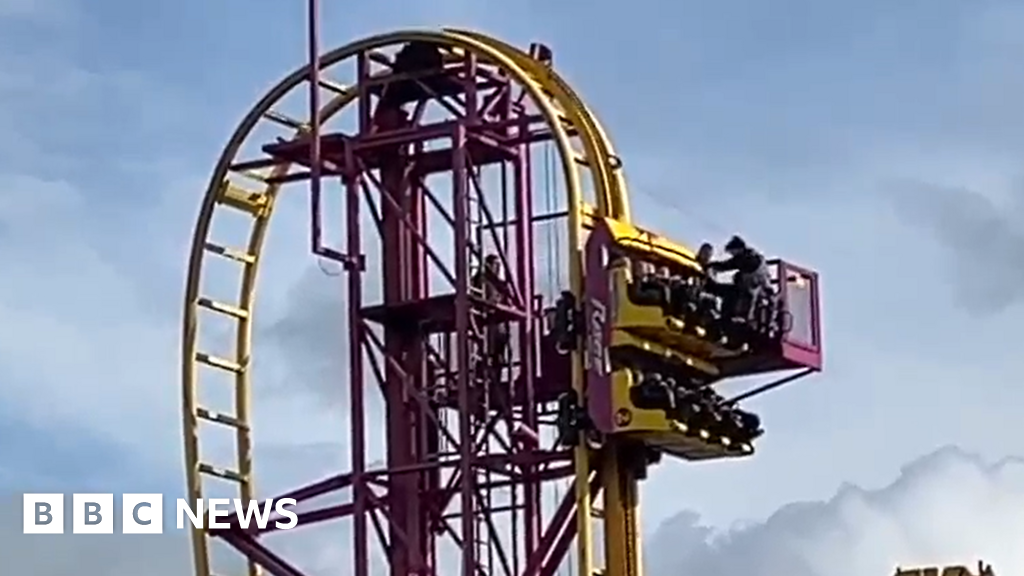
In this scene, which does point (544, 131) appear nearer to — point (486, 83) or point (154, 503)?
point (486, 83)

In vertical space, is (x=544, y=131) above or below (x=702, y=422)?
above

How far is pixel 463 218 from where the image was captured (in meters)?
70.2

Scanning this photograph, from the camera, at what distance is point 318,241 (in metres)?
70.6

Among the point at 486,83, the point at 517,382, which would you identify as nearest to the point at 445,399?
the point at 517,382

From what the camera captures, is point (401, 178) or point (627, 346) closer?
point (627, 346)

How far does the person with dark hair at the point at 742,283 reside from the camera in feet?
225

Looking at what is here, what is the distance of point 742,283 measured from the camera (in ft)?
225

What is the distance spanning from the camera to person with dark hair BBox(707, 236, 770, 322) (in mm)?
68500

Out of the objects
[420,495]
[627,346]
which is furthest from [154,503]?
[627,346]

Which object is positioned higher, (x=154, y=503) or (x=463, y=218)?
(x=463, y=218)

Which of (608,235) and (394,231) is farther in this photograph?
(394,231)

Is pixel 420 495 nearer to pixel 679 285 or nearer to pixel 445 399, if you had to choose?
pixel 445 399

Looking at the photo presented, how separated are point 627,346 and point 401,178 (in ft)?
22.3

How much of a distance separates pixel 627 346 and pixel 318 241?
21.0 ft
